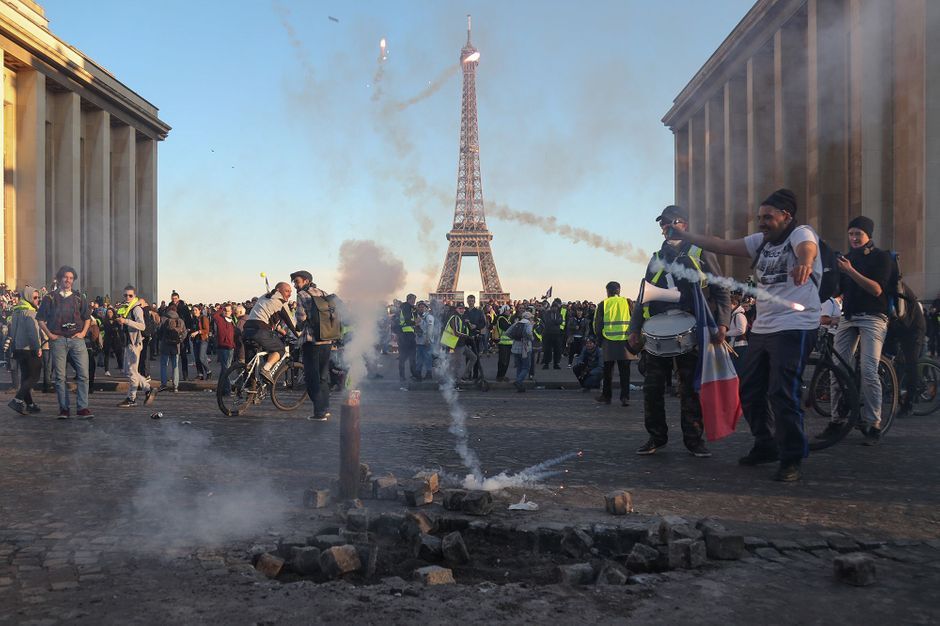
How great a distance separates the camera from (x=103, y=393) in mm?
14570

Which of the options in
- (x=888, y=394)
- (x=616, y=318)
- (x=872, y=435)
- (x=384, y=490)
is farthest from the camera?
(x=616, y=318)

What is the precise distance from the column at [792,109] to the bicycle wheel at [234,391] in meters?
25.1

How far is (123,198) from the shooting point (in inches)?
1988

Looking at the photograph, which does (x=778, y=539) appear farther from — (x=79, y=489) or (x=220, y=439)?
(x=220, y=439)

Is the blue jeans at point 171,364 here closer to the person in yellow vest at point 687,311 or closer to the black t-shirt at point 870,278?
the person in yellow vest at point 687,311

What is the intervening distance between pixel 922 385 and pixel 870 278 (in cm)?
347

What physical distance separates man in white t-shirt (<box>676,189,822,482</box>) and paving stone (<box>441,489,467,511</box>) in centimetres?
232

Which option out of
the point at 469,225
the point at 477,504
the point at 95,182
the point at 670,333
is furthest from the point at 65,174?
the point at 477,504

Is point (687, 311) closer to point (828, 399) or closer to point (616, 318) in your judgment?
point (828, 399)

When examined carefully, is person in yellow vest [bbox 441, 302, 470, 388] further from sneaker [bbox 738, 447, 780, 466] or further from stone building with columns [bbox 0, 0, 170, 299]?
stone building with columns [bbox 0, 0, 170, 299]

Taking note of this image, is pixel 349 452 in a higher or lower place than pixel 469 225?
lower

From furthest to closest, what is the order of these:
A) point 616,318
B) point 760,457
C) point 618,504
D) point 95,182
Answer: point 95,182
point 616,318
point 760,457
point 618,504

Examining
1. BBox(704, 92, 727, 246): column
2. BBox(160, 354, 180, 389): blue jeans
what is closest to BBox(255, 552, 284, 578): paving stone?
BBox(160, 354, 180, 389): blue jeans

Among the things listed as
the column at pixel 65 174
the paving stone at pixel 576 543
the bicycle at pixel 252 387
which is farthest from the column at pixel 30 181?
the paving stone at pixel 576 543
